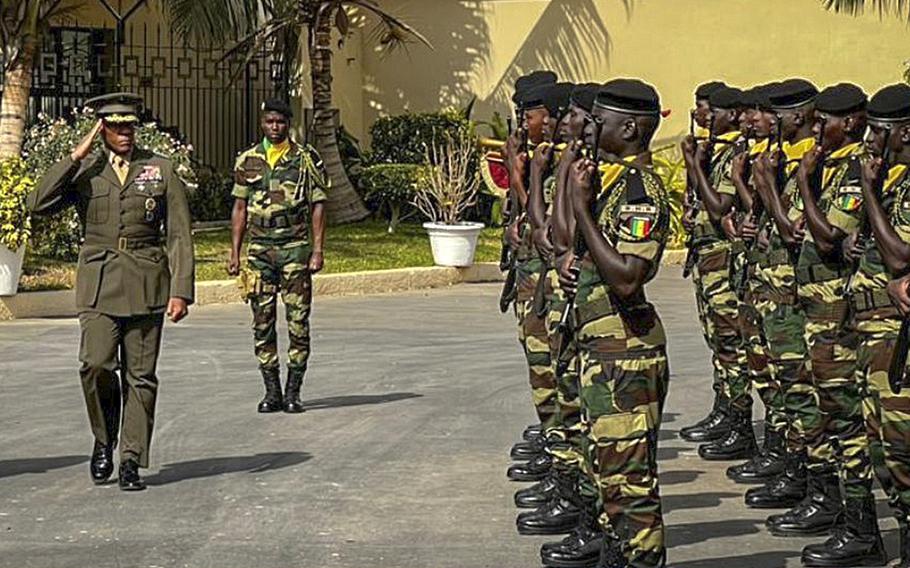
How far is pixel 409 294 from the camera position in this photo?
1919 centimetres

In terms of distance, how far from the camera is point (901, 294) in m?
6.87

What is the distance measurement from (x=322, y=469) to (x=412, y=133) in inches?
613

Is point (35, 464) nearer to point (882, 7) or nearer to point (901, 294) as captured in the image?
point (901, 294)

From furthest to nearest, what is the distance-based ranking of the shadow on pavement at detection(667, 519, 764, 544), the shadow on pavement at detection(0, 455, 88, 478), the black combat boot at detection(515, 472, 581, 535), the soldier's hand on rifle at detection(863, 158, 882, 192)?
the shadow on pavement at detection(0, 455, 88, 478)
the black combat boot at detection(515, 472, 581, 535)
the shadow on pavement at detection(667, 519, 764, 544)
the soldier's hand on rifle at detection(863, 158, 882, 192)

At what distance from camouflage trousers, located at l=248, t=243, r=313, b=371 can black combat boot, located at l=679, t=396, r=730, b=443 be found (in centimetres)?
260

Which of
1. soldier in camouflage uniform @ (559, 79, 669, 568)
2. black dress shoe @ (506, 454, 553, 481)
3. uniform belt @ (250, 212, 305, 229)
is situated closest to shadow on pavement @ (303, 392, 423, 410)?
uniform belt @ (250, 212, 305, 229)

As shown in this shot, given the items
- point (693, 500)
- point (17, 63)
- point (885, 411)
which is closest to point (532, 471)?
point (693, 500)

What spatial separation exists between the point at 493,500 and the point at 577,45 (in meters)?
17.1

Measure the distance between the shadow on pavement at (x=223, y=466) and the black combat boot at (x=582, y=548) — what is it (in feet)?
8.62

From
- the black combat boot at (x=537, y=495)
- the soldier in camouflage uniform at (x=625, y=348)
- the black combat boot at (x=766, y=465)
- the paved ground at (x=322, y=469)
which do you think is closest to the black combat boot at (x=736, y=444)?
the paved ground at (x=322, y=469)

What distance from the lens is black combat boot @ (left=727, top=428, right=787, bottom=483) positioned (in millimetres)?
9398

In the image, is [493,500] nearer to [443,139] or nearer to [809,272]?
[809,272]

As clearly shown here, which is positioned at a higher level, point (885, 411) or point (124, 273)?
point (124, 273)

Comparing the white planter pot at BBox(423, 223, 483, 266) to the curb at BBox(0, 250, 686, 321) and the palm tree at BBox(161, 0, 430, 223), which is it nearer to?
the curb at BBox(0, 250, 686, 321)
